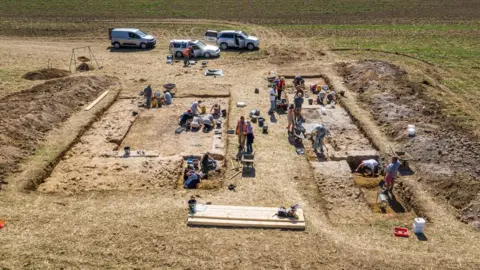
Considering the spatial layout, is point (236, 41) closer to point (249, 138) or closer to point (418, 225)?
point (249, 138)

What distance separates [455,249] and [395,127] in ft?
28.9

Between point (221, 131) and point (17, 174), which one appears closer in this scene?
point (17, 174)

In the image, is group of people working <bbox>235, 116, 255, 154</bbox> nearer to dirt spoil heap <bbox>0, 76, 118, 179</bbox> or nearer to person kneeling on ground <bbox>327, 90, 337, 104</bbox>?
person kneeling on ground <bbox>327, 90, 337, 104</bbox>

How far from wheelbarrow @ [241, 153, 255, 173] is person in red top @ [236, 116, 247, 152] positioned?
4.39 feet

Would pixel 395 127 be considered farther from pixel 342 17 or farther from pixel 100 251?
pixel 342 17

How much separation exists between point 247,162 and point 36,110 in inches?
479

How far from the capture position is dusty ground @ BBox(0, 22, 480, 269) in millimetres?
12078

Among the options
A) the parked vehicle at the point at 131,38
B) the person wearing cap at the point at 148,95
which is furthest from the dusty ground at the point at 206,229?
the parked vehicle at the point at 131,38

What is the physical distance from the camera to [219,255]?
12.2 meters

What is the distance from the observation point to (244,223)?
13562 mm

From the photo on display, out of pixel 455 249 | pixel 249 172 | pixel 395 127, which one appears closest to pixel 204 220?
pixel 249 172

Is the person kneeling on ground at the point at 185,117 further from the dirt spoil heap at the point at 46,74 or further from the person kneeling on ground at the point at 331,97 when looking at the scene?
the dirt spoil heap at the point at 46,74

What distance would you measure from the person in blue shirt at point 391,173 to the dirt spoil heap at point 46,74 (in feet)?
78.3

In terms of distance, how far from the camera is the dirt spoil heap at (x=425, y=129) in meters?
15.2
